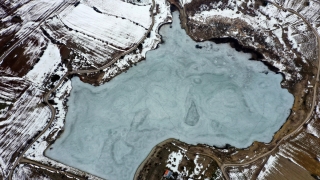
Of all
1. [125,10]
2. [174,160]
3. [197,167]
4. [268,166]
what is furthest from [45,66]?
[268,166]

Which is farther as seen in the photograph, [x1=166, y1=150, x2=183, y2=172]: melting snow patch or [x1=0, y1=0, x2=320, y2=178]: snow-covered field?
→ [x1=0, y1=0, x2=320, y2=178]: snow-covered field

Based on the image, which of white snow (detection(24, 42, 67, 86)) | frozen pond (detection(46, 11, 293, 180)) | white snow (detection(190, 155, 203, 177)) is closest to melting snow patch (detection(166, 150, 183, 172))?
white snow (detection(190, 155, 203, 177))

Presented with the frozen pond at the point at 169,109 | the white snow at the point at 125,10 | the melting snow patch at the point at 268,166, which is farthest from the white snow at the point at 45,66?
the melting snow patch at the point at 268,166

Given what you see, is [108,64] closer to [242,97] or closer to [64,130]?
[64,130]

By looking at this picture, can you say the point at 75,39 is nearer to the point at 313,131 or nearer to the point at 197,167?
the point at 197,167

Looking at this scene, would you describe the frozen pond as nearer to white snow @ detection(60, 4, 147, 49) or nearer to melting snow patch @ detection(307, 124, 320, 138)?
melting snow patch @ detection(307, 124, 320, 138)

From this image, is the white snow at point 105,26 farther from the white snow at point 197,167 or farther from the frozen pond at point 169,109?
the white snow at point 197,167

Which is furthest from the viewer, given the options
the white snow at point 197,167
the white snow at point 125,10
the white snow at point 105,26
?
the white snow at point 125,10
